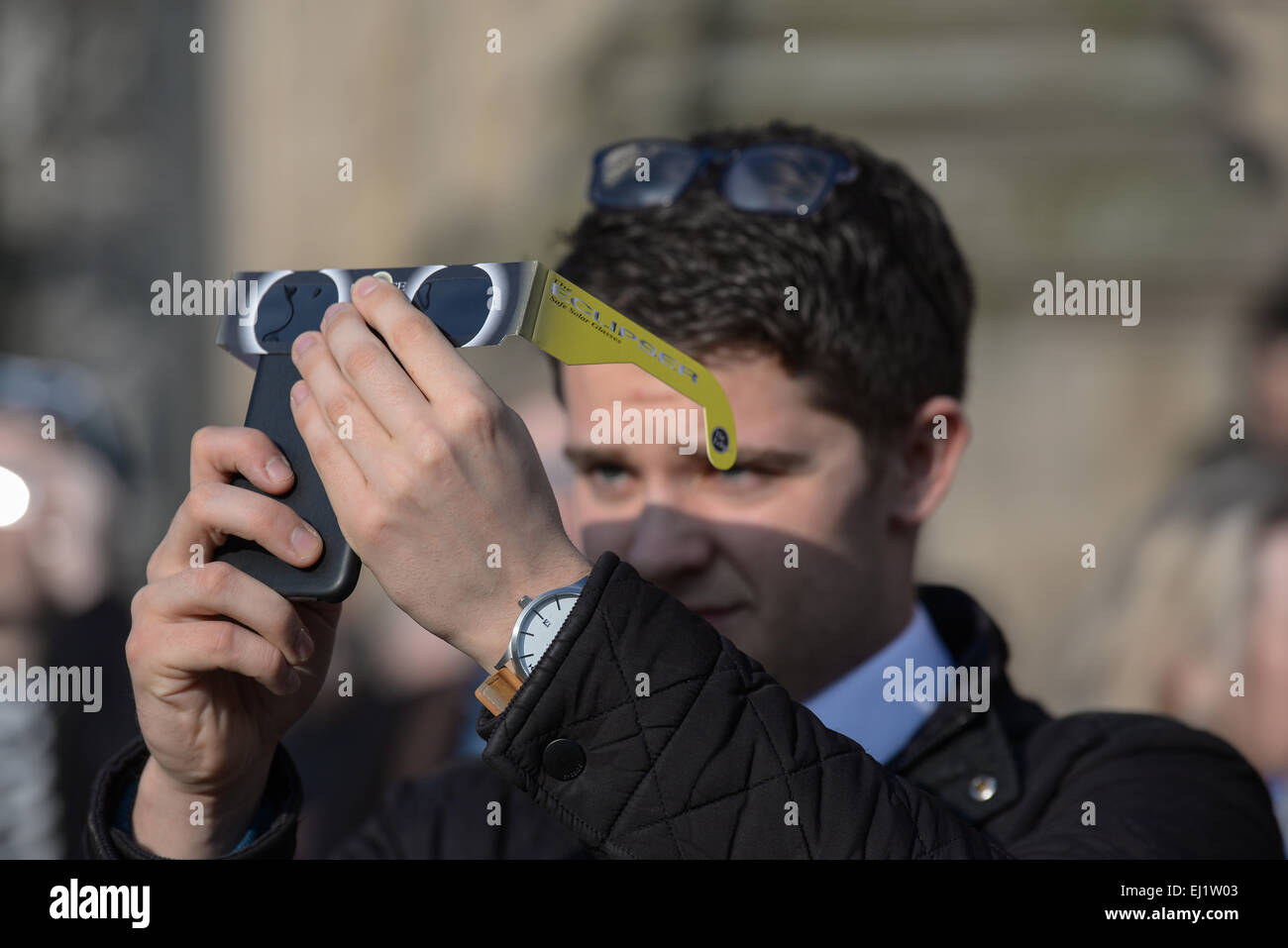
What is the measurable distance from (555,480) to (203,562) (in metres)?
2.27

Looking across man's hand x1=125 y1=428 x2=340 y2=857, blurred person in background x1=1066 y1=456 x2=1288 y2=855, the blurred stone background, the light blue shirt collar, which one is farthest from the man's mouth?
the blurred stone background

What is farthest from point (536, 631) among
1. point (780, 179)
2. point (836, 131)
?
point (836, 131)

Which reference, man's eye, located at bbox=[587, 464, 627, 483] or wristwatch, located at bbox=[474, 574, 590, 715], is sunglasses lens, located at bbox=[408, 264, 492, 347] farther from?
man's eye, located at bbox=[587, 464, 627, 483]

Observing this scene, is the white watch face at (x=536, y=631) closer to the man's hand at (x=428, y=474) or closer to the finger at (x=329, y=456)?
the man's hand at (x=428, y=474)

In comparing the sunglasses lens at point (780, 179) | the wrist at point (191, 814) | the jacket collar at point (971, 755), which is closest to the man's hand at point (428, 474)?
the wrist at point (191, 814)

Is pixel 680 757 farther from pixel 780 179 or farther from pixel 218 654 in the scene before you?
pixel 780 179

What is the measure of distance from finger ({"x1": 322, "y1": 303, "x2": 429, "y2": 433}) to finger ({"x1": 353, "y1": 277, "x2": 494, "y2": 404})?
1cm

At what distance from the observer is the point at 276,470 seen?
55.9 inches

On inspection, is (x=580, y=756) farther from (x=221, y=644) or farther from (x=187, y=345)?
(x=187, y=345)

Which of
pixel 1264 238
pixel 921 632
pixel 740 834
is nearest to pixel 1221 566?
pixel 921 632

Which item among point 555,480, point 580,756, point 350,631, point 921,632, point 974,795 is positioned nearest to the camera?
point 580,756

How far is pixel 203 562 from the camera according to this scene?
1481 mm

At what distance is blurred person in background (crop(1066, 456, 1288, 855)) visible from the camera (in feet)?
10.4

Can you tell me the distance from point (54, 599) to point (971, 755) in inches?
88.1
